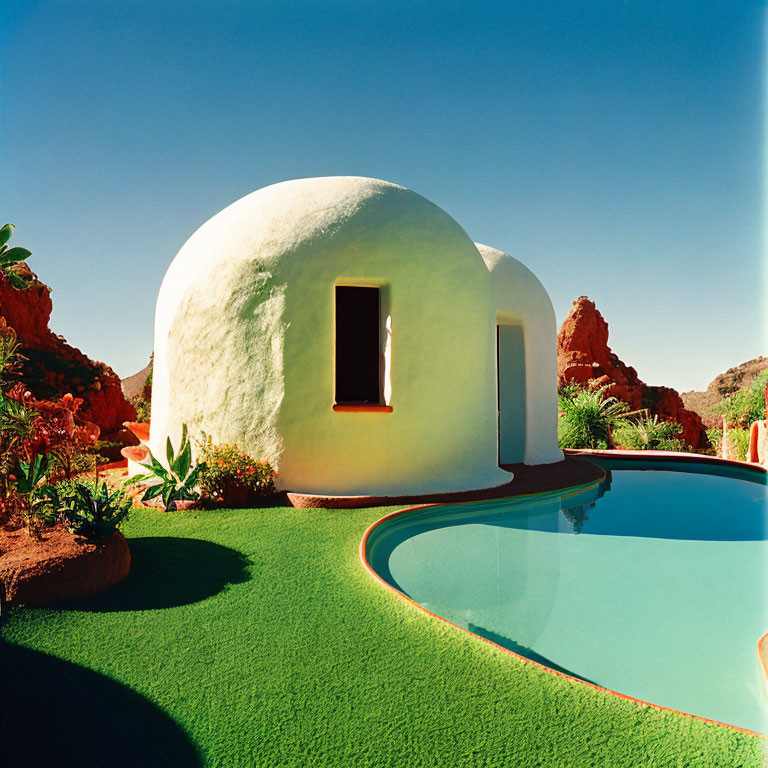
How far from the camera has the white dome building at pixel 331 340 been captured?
24.2 feet

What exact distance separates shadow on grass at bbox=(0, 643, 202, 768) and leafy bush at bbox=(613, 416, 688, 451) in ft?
49.7

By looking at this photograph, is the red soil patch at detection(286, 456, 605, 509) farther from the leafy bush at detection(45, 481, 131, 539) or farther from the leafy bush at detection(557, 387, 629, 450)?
the leafy bush at detection(557, 387, 629, 450)

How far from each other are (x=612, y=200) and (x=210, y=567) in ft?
28.5

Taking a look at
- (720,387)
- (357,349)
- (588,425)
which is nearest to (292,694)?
(357,349)

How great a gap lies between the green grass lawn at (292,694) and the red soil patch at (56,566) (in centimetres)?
12

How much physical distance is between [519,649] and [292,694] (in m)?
1.84

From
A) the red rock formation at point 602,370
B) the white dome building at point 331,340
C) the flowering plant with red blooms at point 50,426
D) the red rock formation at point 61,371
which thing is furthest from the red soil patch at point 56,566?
the red rock formation at point 602,370

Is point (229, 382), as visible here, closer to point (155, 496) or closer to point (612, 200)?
point (155, 496)

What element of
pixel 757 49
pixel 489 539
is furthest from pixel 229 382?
pixel 757 49

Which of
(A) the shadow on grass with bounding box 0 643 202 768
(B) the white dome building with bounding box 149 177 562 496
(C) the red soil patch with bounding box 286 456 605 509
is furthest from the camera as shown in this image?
(B) the white dome building with bounding box 149 177 562 496

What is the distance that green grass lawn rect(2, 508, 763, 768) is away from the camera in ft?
8.06

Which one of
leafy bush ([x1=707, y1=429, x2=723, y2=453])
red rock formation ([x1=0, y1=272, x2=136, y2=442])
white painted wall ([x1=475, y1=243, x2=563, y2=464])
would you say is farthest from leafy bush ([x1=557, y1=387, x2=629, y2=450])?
red rock formation ([x1=0, y1=272, x2=136, y2=442])

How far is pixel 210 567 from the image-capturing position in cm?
480

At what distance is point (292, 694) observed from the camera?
2904mm
